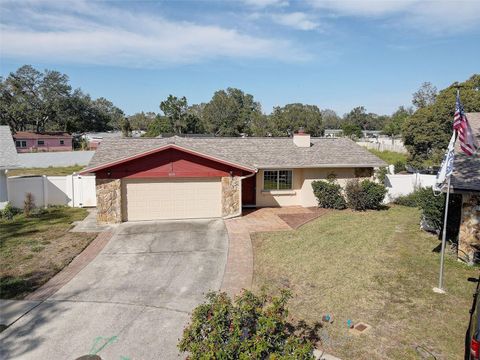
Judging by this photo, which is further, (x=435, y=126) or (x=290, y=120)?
(x=290, y=120)

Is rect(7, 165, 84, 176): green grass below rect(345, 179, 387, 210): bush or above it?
below

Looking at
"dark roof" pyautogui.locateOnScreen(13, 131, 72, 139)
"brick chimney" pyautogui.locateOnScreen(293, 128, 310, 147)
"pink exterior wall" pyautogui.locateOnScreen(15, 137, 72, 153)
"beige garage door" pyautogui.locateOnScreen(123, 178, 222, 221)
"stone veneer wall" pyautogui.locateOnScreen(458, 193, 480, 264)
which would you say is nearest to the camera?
"stone veneer wall" pyautogui.locateOnScreen(458, 193, 480, 264)

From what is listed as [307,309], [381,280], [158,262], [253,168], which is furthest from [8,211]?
[381,280]

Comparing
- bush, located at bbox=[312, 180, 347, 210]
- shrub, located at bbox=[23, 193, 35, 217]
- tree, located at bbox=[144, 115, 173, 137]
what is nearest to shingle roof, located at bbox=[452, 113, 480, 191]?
bush, located at bbox=[312, 180, 347, 210]

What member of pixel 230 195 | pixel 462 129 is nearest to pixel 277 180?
pixel 230 195

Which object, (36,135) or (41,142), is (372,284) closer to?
(41,142)

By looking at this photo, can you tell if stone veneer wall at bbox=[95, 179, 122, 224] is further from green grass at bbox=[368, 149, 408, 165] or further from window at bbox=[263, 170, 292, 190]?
green grass at bbox=[368, 149, 408, 165]

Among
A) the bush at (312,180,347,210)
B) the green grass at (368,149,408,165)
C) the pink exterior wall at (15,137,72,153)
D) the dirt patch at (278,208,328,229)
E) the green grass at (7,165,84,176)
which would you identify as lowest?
the dirt patch at (278,208,328,229)
